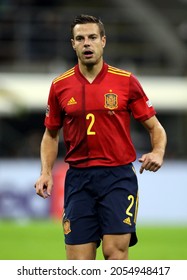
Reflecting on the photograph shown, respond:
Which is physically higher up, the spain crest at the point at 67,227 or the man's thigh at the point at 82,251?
the spain crest at the point at 67,227

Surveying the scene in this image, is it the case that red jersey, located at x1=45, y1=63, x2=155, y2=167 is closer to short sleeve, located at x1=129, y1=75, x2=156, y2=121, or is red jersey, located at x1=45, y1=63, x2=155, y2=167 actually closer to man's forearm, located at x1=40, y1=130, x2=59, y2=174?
short sleeve, located at x1=129, y1=75, x2=156, y2=121

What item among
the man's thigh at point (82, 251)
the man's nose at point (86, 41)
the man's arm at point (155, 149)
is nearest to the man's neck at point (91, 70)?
the man's nose at point (86, 41)

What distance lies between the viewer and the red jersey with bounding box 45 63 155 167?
801cm

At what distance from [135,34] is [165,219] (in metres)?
9.24

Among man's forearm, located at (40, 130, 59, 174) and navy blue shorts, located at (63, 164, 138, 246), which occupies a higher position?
man's forearm, located at (40, 130, 59, 174)

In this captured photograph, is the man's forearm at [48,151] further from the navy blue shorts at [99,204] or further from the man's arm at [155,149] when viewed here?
the man's arm at [155,149]

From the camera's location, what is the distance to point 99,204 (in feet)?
26.4

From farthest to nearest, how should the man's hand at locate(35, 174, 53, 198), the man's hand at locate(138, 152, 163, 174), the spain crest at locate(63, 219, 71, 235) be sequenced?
the man's hand at locate(35, 174, 53, 198) → the spain crest at locate(63, 219, 71, 235) → the man's hand at locate(138, 152, 163, 174)

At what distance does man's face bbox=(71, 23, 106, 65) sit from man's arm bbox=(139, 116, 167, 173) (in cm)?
71

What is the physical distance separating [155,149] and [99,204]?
25.9 inches

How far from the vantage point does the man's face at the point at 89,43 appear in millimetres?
7996

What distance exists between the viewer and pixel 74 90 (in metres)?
8.11

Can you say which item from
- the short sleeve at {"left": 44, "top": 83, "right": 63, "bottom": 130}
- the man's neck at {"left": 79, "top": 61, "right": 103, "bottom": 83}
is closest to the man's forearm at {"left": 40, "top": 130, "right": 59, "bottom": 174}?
the short sleeve at {"left": 44, "top": 83, "right": 63, "bottom": 130}
